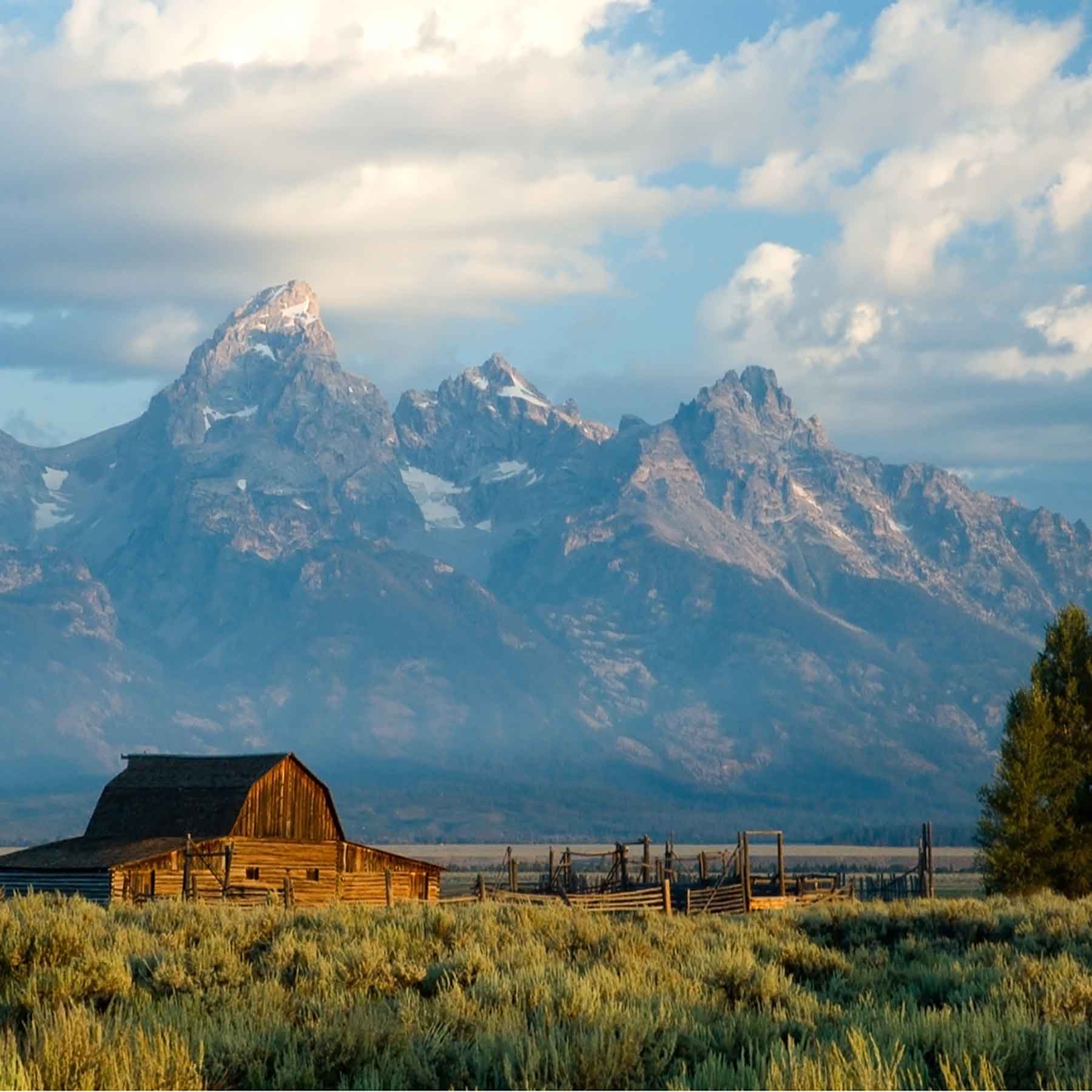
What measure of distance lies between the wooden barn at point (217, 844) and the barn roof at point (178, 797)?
38 mm

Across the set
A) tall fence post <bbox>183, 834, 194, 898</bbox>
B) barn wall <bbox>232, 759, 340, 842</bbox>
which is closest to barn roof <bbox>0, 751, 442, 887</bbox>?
barn wall <bbox>232, 759, 340, 842</bbox>

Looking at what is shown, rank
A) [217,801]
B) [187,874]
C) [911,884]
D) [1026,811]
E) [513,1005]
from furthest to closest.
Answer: [911,884] < [217,801] < [1026,811] < [187,874] < [513,1005]

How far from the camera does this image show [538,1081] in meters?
11.5

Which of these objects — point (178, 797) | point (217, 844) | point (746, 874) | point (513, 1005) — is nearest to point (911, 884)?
point (746, 874)

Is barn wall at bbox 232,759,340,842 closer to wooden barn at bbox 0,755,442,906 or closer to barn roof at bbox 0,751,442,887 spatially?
wooden barn at bbox 0,755,442,906

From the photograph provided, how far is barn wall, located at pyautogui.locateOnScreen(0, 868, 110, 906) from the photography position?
4916 centimetres

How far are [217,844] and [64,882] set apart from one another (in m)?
4.71

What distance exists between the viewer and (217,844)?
50.9 meters

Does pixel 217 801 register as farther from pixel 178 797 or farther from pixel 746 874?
pixel 746 874

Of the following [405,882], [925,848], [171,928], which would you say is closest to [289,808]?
[405,882]

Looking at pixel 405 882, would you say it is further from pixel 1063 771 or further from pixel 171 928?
pixel 171 928

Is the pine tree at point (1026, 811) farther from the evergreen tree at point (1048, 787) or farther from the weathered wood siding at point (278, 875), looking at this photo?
the weathered wood siding at point (278, 875)

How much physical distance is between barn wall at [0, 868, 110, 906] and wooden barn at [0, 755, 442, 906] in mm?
41

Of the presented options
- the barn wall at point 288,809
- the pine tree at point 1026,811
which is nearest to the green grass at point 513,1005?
the pine tree at point 1026,811
